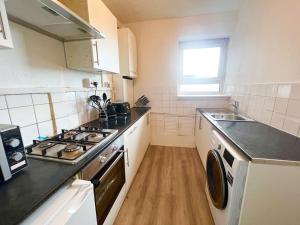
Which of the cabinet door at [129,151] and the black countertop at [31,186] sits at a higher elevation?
the black countertop at [31,186]

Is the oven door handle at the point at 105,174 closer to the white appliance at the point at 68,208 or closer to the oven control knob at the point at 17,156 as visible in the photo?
the white appliance at the point at 68,208

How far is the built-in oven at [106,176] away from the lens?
0.89 metres

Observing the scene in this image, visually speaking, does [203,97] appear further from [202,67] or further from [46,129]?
[46,129]

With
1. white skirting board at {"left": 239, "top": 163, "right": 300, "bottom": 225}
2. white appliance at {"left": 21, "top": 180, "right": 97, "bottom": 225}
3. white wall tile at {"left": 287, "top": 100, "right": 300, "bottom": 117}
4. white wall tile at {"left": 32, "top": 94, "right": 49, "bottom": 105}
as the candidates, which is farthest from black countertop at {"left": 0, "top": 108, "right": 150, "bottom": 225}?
white wall tile at {"left": 287, "top": 100, "right": 300, "bottom": 117}

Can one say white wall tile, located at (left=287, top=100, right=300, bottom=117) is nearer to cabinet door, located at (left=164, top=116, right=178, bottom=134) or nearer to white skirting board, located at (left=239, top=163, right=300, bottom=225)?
white skirting board, located at (left=239, top=163, right=300, bottom=225)

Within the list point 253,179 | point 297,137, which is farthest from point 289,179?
point 297,137

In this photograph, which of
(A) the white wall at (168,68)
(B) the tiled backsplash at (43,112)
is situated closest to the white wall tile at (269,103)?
(A) the white wall at (168,68)

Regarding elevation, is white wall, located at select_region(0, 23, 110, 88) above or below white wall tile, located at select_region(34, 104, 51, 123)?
above

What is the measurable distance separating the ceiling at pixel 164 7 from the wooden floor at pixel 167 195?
226 cm

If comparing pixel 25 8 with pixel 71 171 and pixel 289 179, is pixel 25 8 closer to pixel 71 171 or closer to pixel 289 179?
pixel 71 171

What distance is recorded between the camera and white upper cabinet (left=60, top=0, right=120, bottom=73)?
3.82 ft

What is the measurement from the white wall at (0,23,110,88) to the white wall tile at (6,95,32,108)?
0.22ft

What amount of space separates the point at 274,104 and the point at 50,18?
6.36 feet

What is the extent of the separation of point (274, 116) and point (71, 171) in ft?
5.62
